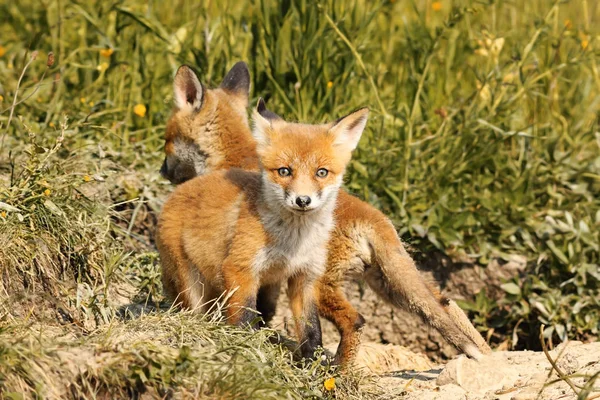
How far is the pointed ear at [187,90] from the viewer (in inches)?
250

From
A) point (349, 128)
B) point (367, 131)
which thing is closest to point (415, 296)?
point (349, 128)

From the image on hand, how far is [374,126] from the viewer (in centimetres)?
716

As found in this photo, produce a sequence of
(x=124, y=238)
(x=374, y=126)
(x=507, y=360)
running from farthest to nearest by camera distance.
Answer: (x=374, y=126) → (x=124, y=238) → (x=507, y=360)

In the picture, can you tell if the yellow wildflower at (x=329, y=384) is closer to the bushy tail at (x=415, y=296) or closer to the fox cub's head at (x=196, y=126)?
the bushy tail at (x=415, y=296)

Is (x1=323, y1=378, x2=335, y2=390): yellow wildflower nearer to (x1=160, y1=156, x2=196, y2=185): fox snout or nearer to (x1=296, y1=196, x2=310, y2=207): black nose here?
(x1=296, y1=196, x2=310, y2=207): black nose

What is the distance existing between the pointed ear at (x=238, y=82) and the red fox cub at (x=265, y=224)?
55.4 inches

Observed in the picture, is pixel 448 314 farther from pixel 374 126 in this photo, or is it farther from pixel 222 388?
pixel 374 126

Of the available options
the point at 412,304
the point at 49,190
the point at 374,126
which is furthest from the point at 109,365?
the point at 374,126

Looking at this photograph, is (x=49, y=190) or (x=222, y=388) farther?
(x=49, y=190)

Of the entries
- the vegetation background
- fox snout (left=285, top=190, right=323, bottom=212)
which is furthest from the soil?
fox snout (left=285, top=190, right=323, bottom=212)

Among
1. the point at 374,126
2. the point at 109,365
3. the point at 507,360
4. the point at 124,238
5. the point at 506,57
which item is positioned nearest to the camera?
the point at 109,365

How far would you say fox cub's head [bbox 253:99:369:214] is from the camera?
471 centimetres

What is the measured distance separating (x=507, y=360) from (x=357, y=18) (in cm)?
347

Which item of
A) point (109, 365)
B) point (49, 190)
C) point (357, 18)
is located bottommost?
point (109, 365)
